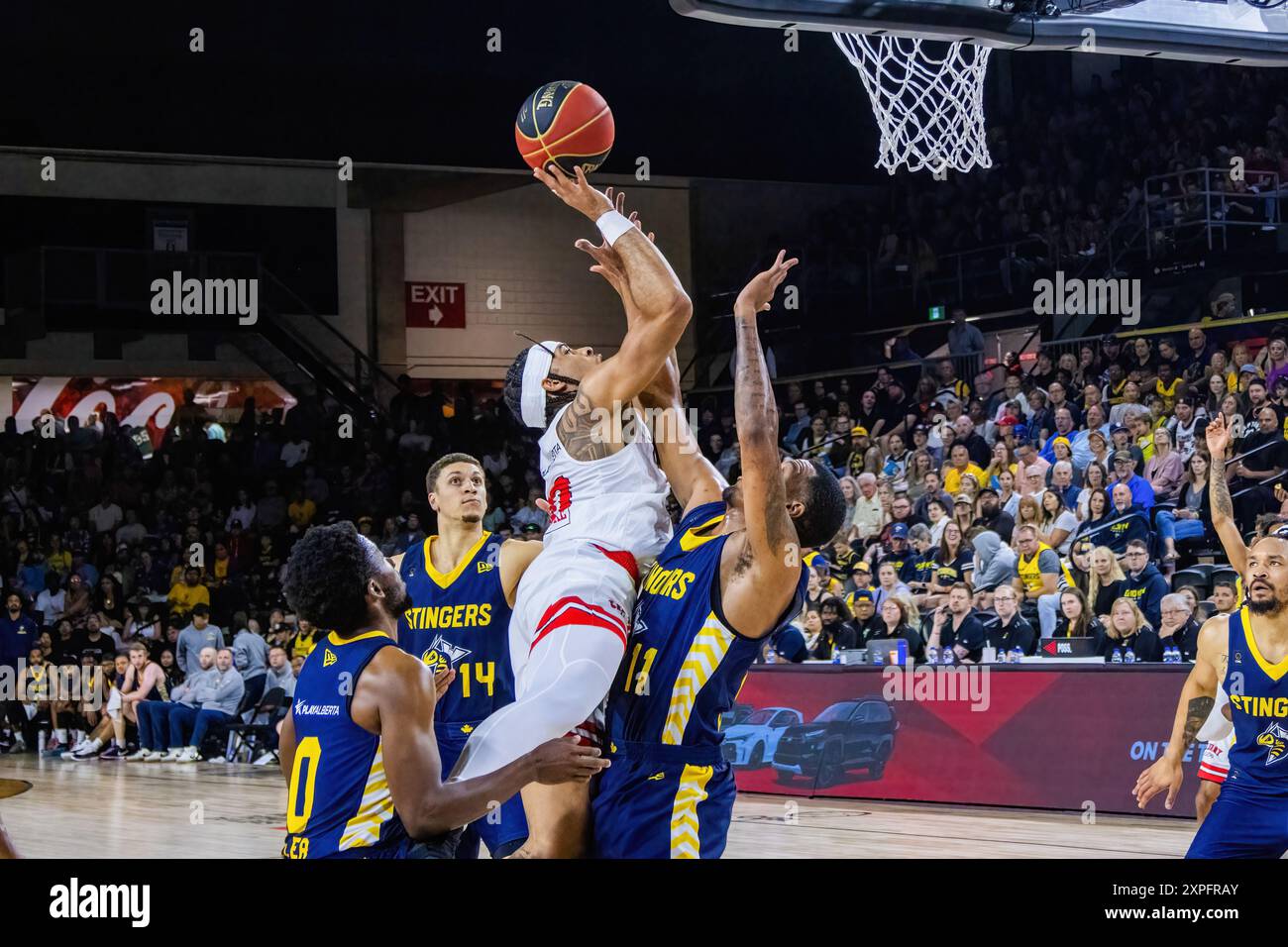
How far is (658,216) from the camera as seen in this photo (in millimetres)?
21766

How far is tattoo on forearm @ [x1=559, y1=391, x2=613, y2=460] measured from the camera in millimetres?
4680

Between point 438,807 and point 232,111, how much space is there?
11.5 m

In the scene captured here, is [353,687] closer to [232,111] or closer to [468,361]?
[232,111]

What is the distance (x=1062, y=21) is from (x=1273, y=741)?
4407 mm

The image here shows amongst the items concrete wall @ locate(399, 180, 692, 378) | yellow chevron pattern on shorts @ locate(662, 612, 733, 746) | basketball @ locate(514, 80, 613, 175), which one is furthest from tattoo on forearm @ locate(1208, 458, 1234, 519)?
concrete wall @ locate(399, 180, 692, 378)

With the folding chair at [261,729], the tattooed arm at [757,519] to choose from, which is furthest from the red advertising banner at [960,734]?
the tattooed arm at [757,519]

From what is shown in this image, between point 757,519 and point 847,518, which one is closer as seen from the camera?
point 757,519

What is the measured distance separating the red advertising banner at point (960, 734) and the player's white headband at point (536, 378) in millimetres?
5268

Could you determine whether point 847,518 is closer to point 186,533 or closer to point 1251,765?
point 186,533

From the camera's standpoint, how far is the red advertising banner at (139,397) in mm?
20188

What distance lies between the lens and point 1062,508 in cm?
1116

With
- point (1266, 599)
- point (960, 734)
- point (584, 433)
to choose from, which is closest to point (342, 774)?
point (584, 433)

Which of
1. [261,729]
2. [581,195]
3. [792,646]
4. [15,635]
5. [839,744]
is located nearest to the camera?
[581,195]
